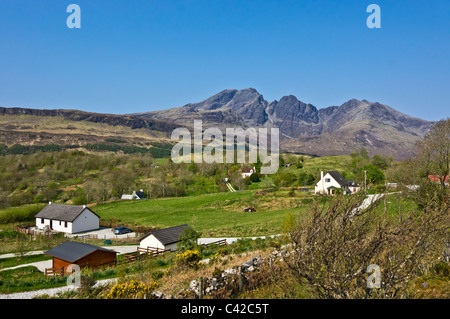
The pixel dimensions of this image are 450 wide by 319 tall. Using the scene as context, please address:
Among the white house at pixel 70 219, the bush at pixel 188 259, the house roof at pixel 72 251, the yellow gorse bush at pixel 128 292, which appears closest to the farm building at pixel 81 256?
the house roof at pixel 72 251

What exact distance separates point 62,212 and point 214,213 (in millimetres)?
27226

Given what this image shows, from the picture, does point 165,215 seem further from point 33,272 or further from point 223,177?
point 223,177

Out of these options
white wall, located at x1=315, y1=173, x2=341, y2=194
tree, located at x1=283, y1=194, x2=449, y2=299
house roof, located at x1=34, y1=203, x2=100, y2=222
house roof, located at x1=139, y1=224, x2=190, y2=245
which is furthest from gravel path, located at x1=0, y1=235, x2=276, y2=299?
white wall, located at x1=315, y1=173, x2=341, y2=194

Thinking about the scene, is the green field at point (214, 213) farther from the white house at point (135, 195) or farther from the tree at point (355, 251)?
the tree at point (355, 251)

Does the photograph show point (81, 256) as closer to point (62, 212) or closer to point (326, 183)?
point (62, 212)

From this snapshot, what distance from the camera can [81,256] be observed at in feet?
80.5

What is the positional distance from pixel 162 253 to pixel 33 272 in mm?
11199

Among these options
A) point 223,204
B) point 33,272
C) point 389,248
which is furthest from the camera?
point 223,204

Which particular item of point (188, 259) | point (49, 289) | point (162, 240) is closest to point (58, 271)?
point (49, 289)

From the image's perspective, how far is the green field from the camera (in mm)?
39938

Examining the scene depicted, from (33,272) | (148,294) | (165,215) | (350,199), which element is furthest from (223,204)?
(350,199)

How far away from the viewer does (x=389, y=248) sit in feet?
22.4

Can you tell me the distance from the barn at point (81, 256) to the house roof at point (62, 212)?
87.6 feet
